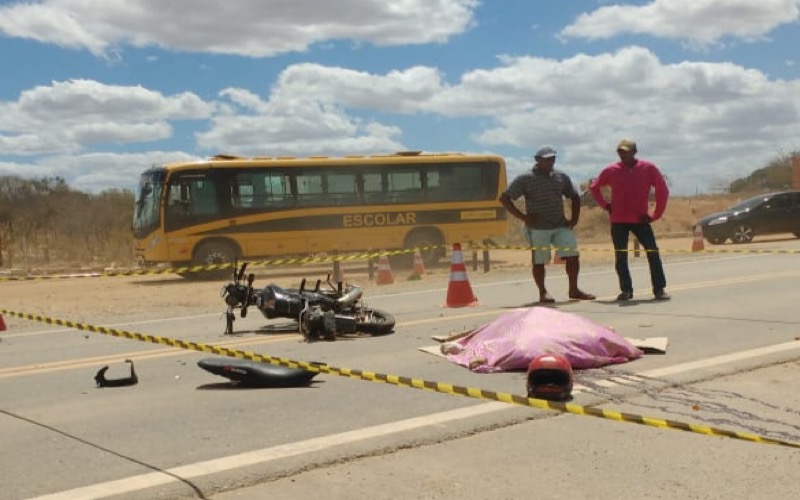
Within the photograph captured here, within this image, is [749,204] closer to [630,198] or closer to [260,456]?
[630,198]

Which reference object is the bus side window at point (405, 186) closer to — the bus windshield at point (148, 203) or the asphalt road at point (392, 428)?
the bus windshield at point (148, 203)

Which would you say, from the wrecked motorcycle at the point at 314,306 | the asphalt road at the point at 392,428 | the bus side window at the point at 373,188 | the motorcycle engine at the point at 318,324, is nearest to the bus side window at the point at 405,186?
the bus side window at the point at 373,188

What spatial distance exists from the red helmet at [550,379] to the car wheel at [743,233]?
2513cm

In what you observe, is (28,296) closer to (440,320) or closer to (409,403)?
(440,320)

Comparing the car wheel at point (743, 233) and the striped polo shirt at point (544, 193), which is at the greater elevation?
the striped polo shirt at point (544, 193)

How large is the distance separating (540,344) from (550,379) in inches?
44.2

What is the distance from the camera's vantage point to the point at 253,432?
5633mm

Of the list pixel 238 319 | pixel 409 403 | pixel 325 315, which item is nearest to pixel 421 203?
pixel 238 319

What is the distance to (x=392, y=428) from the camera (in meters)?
5.67

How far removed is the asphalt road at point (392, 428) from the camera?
462 cm

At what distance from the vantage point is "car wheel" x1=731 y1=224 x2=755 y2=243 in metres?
29.5

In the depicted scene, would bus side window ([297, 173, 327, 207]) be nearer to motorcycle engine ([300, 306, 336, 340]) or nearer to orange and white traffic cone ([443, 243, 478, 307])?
orange and white traffic cone ([443, 243, 478, 307])

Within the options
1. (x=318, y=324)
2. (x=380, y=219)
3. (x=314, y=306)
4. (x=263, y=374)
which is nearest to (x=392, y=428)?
(x=263, y=374)

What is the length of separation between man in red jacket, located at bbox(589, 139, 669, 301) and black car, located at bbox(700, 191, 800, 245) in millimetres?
18386
